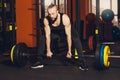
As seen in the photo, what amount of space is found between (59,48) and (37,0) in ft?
3.52

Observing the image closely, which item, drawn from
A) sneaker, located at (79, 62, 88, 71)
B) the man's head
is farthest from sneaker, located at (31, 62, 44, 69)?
the man's head

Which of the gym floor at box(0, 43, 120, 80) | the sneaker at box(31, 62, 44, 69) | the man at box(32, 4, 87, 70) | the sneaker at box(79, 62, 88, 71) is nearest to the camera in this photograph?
the gym floor at box(0, 43, 120, 80)

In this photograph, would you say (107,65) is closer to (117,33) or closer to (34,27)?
(34,27)

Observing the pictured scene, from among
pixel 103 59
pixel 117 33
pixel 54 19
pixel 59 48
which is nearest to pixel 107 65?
pixel 103 59

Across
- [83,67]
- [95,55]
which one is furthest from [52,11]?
[83,67]

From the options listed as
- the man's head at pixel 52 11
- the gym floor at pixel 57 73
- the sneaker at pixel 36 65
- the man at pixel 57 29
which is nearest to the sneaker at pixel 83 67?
the gym floor at pixel 57 73

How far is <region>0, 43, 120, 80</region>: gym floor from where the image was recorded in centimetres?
418

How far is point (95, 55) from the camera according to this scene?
444 cm

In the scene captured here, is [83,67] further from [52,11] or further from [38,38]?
[38,38]

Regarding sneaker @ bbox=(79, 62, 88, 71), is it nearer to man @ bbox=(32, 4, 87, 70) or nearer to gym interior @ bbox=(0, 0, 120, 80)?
gym interior @ bbox=(0, 0, 120, 80)

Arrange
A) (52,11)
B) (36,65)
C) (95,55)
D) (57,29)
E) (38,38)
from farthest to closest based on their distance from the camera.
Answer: (38,38) < (36,65) < (57,29) < (95,55) < (52,11)

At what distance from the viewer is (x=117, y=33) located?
830cm

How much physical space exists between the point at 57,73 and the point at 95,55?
0.55 m

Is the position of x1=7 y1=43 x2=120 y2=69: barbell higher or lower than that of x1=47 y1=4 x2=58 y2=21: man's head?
lower
